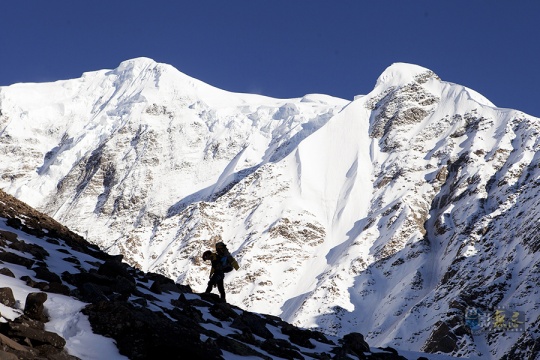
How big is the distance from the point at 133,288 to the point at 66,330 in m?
5.00

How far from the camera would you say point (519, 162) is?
599 feet

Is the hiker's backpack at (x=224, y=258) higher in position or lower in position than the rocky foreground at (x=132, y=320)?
higher

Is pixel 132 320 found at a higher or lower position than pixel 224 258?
lower

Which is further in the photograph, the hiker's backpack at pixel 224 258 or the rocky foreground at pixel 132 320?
the hiker's backpack at pixel 224 258

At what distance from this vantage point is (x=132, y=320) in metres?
13.7

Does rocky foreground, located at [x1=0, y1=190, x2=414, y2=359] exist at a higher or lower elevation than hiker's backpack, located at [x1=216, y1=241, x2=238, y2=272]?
lower

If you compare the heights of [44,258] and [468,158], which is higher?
[468,158]

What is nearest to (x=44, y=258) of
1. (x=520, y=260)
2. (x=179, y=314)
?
(x=179, y=314)

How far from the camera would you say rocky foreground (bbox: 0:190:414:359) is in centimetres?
1285

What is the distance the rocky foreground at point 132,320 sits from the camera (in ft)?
42.2

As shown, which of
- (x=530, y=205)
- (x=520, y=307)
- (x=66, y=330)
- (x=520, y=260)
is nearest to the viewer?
(x=66, y=330)

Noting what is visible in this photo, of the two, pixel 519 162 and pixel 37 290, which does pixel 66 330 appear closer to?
pixel 37 290

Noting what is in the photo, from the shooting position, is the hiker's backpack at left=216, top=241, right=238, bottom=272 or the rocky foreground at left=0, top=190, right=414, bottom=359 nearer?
the rocky foreground at left=0, top=190, right=414, bottom=359

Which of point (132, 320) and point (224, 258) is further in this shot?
point (224, 258)
